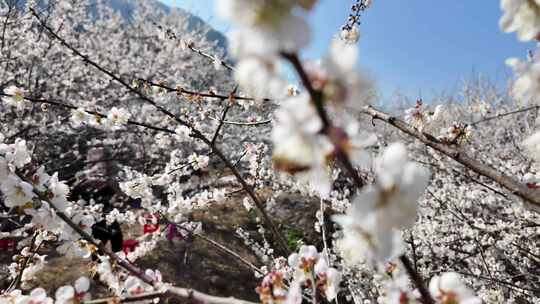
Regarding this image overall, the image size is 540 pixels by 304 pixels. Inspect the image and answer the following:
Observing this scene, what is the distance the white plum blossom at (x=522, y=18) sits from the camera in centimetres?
85

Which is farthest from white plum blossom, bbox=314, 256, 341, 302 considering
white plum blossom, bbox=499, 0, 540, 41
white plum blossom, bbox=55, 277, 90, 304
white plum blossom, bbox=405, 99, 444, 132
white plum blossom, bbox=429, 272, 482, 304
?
white plum blossom, bbox=405, 99, 444, 132

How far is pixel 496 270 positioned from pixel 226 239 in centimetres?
578

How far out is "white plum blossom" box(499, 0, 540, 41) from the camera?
846 millimetres

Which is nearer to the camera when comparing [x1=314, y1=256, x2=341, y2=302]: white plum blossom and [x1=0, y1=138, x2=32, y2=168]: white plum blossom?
[x1=314, y1=256, x2=341, y2=302]: white plum blossom

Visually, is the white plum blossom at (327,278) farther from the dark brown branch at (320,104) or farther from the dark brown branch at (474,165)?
the dark brown branch at (320,104)

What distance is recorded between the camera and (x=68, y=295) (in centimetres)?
112

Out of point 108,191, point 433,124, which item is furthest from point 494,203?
point 108,191

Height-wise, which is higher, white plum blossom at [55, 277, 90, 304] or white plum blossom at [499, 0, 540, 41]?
white plum blossom at [499, 0, 540, 41]

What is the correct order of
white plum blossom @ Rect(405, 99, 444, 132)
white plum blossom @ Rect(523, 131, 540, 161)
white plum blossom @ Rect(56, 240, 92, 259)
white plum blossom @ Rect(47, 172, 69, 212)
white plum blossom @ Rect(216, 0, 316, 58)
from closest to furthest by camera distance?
white plum blossom @ Rect(216, 0, 316, 58) < white plum blossom @ Rect(523, 131, 540, 161) < white plum blossom @ Rect(47, 172, 69, 212) < white plum blossom @ Rect(56, 240, 92, 259) < white plum blossom @ Rect(405, 99, 444, 132)

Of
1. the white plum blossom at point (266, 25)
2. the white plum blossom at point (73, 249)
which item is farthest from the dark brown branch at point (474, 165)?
the white plum blossom at point (73, 249)

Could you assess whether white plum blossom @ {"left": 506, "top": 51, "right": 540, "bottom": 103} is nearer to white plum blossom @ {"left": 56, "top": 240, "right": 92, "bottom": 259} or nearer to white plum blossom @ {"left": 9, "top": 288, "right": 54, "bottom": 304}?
white plum blossom @ {"left": 9, "top": 288, "right": 54, "bottom": 304}

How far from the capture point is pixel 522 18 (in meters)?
0.86

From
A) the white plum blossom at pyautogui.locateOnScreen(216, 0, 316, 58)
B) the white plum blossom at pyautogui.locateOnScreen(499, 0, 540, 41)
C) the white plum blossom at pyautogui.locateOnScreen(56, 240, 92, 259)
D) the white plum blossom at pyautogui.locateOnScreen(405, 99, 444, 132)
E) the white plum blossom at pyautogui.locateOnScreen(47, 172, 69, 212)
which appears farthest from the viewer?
the white plum blossom at pyautogui.locateOnScreen(405, 99, 444, 132)

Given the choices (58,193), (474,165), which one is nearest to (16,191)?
(58,193)
